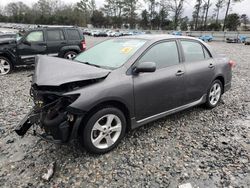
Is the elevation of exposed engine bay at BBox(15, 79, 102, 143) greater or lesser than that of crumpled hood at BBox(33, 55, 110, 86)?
lesser

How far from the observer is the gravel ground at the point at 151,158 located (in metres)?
2.76

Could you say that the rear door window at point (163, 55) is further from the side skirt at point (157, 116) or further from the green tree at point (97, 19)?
the green tree at point (97, 19)

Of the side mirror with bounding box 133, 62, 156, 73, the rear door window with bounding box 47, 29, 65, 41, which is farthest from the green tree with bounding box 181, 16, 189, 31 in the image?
the side mirror with bounding box 133, 62, 156, 73

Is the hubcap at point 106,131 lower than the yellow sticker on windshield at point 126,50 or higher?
lower

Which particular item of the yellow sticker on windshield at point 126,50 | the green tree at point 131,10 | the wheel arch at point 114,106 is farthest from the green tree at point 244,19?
the wheel arch at point 114,106

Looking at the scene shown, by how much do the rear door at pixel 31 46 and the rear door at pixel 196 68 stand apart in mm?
6097

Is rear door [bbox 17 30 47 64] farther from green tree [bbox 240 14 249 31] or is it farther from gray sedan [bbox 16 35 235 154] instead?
green tree [bbox 240 14 249 31]

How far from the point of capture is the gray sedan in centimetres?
282

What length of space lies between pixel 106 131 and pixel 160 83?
1.13 meters

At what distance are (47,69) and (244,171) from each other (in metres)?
2.88

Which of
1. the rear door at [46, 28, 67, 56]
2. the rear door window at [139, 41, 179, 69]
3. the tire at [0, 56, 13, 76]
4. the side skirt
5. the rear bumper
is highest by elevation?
the rear door window at [139, 41, 179, 69]

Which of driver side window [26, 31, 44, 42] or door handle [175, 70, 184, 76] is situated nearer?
door handle [175, 70, 184, 76]

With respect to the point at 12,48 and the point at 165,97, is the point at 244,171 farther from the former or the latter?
the point at 12,48

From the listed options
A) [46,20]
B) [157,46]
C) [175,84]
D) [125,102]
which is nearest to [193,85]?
[175,84]
